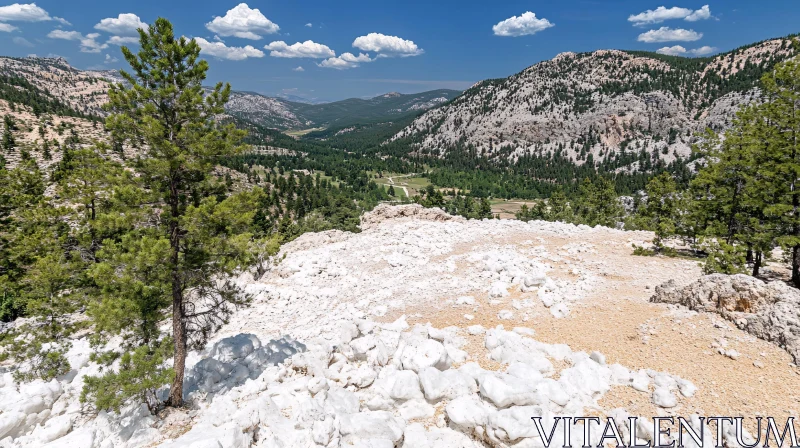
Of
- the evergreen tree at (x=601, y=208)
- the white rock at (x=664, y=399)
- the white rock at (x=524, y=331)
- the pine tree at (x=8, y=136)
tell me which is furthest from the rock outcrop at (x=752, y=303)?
the pine tree at (x=8, y=136)

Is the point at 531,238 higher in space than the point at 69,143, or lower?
lower

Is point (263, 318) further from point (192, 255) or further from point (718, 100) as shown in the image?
point (718, 100)

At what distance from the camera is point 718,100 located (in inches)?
7633

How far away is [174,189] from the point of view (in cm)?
1039

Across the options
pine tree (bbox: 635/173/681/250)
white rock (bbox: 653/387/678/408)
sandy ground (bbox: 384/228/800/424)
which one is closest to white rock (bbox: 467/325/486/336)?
sandy ground (bbox: 384/228/800/424)

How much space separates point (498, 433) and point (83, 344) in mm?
20201

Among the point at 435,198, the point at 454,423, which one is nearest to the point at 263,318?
the point at 454,423

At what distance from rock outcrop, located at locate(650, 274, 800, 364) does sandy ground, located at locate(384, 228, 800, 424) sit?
1.16 ft

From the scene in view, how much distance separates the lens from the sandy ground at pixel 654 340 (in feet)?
28.7

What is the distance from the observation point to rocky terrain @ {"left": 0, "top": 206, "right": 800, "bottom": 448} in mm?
8836

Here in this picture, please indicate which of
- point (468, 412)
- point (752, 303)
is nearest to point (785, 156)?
point (752, 303)

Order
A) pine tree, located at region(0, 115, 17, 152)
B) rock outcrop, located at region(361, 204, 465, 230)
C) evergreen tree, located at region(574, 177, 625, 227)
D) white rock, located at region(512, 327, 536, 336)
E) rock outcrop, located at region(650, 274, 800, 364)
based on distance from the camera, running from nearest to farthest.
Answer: rock outcrop, located at region(650, 274, 800, 364) → white rock, located at region(512, 327, 536, 336) → rock outcrop, located at region(361, 204, 465, 230) → evergreen tree, located at region(574, 177, 625, 227) → pine tree, located at region(0, 115, 17, 152)

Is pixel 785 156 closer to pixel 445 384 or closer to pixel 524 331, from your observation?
pixel 524 331

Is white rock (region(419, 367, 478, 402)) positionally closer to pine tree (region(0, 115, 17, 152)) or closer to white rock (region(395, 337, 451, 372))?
white rock (region(395, 337, 451, 372))
